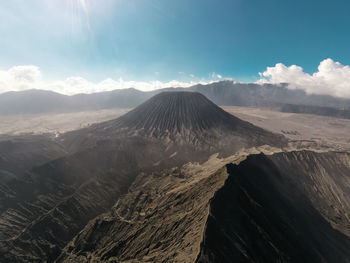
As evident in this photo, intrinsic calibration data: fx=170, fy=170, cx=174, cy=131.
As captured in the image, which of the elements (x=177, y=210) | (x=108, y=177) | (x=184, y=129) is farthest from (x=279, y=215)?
(x=184, y=129)

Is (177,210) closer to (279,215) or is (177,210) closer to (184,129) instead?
(279,215)

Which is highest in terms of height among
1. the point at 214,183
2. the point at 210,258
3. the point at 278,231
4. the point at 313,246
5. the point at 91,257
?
the point at 214,183

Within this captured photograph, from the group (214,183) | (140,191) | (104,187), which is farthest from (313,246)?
(104,187)

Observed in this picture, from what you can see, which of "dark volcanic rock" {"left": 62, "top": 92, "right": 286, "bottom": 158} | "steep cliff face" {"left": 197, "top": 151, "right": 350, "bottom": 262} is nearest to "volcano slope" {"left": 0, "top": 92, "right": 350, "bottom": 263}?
"steep cliff face" {"left": 197, "top": 151, "right": 350, "bottom": 262}

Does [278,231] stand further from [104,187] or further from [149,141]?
[149,141]

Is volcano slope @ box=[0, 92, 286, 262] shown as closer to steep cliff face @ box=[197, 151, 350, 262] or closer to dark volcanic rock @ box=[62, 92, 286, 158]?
dark volcanic rock @ box=[62, 92, 286, 158]

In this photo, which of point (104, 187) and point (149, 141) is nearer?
point (104, 187)

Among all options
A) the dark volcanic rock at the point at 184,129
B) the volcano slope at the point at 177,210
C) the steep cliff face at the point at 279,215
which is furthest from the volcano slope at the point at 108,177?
the steep cliff face at the point at 279,215

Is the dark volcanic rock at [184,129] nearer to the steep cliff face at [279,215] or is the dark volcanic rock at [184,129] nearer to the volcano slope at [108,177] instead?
the volcano slope at [108,177]
